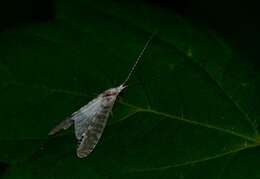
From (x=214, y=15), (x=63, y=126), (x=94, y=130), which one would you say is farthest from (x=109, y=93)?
(x=214, y=15)

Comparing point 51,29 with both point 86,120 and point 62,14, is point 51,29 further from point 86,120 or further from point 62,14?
point 86,120

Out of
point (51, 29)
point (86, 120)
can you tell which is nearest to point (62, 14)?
point (51, 29)

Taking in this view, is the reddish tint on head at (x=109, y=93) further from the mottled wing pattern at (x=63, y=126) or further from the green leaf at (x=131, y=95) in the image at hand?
the mottled wing pattern at (x=63, y=126)

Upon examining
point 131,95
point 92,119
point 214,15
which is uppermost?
point 131,95

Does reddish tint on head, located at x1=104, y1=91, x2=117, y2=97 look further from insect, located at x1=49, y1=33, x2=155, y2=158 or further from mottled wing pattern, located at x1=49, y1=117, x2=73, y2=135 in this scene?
mottled wing pattern, located at x1=49, y1=117, x2=73, y2=135

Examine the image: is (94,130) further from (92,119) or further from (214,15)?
(214,15)

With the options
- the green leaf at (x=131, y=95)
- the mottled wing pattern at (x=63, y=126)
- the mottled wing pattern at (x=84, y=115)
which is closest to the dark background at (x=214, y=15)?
the green leaf at (x=131, y=95)

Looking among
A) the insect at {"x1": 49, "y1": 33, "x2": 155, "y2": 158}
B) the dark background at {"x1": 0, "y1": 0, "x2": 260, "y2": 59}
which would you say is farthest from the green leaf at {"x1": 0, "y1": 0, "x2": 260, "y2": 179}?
the dark background at {"x1": 0, "y1": 0, "x2": 260, "y2": 59}
